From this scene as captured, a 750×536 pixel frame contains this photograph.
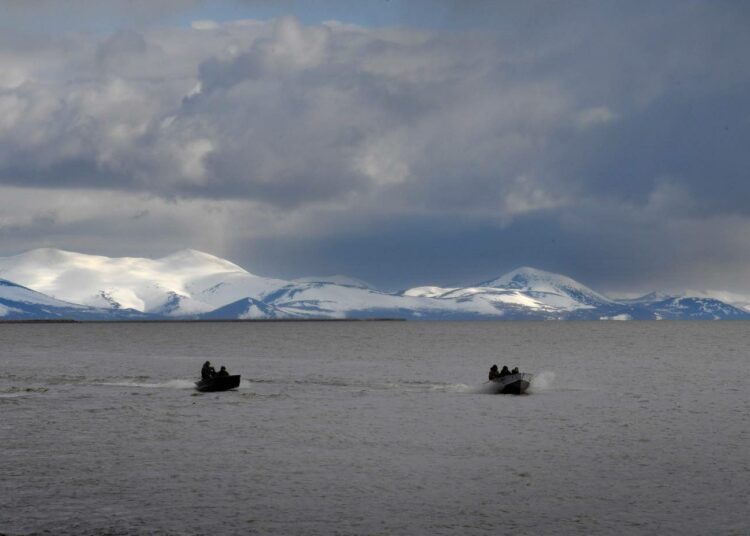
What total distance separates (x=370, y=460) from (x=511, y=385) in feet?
144

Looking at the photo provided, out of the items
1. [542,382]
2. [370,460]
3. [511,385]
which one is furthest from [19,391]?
[542,382]

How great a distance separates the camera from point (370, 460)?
51281 mm

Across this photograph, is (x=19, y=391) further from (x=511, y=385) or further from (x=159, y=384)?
(x=511, y=385)

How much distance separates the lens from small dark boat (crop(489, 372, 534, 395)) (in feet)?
305

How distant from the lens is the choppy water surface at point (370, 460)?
1458 inches

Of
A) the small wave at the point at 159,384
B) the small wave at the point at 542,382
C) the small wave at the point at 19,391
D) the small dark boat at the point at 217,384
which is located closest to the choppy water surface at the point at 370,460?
the small wave at the point at 19,391

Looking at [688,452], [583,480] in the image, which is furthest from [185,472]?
[688,452]

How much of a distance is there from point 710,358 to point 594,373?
178 ft

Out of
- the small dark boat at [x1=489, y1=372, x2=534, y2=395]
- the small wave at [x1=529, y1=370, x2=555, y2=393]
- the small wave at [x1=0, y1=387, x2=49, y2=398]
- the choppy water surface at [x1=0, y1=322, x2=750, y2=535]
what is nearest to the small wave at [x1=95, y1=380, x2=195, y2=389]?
the choppy water surface at [x1=0, y1=322, x2=750, y2=535]

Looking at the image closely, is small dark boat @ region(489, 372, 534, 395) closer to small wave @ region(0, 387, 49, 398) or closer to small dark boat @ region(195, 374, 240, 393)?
small dark boat @ region(195, 374, 240, 393)

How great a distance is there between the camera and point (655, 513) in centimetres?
3797

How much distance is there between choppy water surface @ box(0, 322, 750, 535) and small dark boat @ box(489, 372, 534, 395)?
7.02ft

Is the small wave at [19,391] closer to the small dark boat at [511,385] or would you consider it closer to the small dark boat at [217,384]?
the small dark boat at [217,384]

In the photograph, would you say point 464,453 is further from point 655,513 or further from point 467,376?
point 467,376
